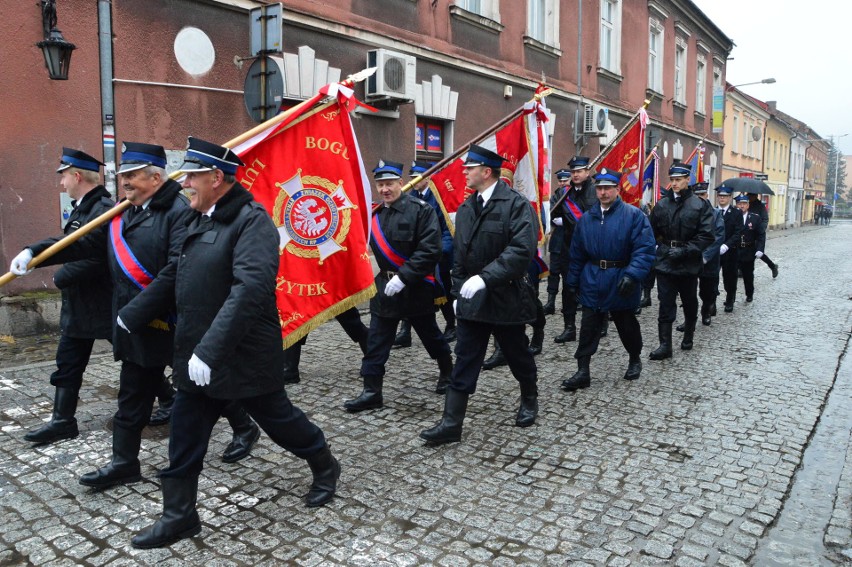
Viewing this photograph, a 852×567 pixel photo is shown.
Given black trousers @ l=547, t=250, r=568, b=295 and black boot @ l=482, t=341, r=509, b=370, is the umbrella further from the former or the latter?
black boot @ l=482, t=341, r=509, b=370

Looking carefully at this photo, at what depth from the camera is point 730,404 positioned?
5.67 metres

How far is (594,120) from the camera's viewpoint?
691 inches

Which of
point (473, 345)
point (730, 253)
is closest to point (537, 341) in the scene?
point (473, 345)

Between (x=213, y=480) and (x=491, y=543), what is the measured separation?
5.45 ft

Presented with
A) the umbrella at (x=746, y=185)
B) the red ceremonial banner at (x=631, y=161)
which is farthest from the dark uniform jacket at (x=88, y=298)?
the umbrella at (x=746, y=185)

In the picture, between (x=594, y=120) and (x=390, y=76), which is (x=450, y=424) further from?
(x=594, y=120)

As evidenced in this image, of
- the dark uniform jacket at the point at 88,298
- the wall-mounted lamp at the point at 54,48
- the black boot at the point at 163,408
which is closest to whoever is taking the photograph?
the dark uniform jacket at the point at 88,298

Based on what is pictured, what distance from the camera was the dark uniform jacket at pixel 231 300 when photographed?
3.04m

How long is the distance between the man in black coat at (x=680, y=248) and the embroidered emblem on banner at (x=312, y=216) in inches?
158

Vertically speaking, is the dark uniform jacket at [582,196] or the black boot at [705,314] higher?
the dark uniform jacket at [582,196]

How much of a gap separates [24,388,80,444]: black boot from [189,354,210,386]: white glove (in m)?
2.01

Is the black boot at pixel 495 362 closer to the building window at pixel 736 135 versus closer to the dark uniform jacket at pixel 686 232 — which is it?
the dark uniform jacket at pixel 686 232

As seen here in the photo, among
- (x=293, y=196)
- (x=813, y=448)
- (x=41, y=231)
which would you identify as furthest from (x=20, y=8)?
(x=813, y=448)

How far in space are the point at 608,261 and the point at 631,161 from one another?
10.9ft
